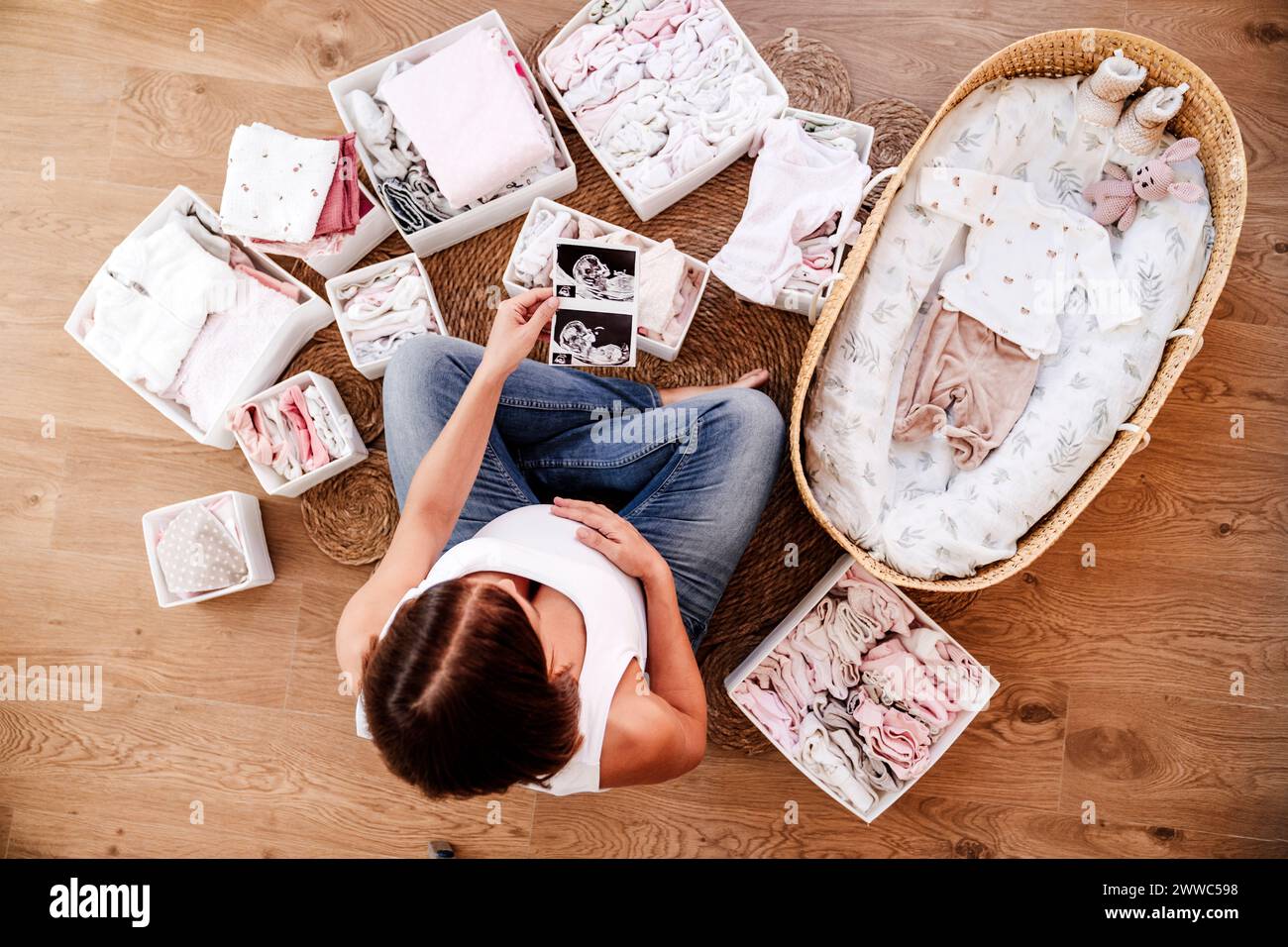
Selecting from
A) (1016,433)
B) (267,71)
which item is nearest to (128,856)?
(267,71)

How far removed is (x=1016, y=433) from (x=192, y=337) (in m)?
1.48

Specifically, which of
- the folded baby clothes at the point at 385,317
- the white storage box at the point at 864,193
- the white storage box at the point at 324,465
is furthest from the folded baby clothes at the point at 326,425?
the white storage box at the point at 864,193

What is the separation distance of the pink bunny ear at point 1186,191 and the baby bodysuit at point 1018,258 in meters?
0.12

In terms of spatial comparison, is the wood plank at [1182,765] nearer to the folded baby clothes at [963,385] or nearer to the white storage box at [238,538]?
the folded baby clothes at [963,385]

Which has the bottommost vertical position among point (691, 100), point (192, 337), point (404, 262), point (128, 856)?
point (128, 856)

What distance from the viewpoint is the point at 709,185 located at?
1.55 m

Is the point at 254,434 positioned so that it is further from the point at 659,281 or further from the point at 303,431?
the point at 659,281

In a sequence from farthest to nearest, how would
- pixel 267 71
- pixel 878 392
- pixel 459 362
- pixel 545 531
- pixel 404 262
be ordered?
pixel 267 71, pixel 404 262, pixel 878 392, pixel 459 362, pixel 545 531

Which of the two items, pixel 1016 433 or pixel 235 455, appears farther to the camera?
pixel 235 455

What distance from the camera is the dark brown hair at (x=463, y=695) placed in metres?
0.77

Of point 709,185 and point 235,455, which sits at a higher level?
point 709,185

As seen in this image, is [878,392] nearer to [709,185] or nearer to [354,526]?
[709,185]

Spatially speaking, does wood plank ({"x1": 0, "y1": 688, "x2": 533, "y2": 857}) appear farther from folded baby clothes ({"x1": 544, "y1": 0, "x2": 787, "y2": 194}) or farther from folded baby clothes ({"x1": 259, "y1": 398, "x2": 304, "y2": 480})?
folded baby clothes ({"x1": 544, "y1": 0, "x2": 787, "y2": 194})

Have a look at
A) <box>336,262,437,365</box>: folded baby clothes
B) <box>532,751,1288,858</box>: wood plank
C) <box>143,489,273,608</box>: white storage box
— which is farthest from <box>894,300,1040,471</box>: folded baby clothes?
<box>143,489,273,608</box>: white storage box
